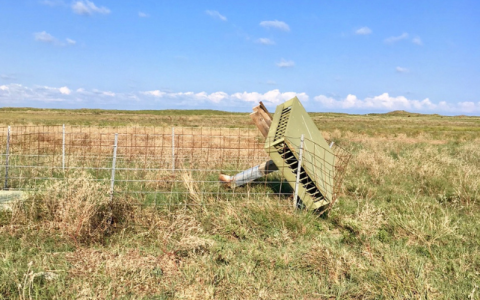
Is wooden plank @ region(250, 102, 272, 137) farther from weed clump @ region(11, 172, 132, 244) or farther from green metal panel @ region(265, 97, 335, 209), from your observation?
weed clump @ region(11, 172, 132, 244)

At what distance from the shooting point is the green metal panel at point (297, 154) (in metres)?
5.57

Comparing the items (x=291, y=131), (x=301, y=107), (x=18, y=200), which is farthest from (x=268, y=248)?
(x=18, y=200)

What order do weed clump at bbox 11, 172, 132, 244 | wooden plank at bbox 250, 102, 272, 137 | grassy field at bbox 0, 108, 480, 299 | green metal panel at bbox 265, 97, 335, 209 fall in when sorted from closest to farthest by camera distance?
grassy field at bbox 0, 108, 480, 299 → weed clump at bbox 11, 172, 132, 244 → green metal panel at bbox 265, 97, 335, 209 → wooden plank at bbox 250, 102, 272, 137

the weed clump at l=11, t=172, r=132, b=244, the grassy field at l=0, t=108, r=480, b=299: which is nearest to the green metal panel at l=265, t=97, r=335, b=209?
the grassy field at l=0, t=108, r=480, b=299

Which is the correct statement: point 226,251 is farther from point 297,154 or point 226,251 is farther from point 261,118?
point 261,118

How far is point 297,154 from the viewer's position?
5711 mm

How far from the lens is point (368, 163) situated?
34.8ft

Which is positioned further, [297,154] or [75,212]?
[297,154]

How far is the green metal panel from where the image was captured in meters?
5.57

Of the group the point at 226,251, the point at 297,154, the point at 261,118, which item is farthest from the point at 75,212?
the point at 261,118

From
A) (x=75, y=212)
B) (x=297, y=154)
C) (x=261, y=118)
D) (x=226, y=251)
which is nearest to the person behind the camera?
(x=226, y=251)

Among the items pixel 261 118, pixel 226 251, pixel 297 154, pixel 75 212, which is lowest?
pixel 226 251

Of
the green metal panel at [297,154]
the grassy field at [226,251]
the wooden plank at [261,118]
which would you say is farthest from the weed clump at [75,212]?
the wooden plank at [261,118]

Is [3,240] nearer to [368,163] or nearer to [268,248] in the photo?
[268,248]
